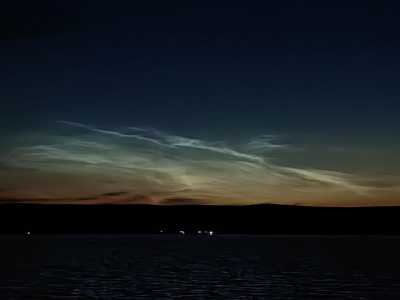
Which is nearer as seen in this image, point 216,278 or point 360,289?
point 360,289

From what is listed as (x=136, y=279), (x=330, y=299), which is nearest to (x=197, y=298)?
(x=330, y=299)

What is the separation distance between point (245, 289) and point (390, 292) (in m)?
14.4

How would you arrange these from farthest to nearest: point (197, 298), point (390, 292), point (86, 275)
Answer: point (86, 275) < point (390, 292) < point (197, 298)

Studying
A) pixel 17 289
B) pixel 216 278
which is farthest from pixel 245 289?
pixel 17 289

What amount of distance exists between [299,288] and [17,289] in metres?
28.9

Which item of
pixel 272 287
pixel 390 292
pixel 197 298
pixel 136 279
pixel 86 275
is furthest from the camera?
pixel 86 275

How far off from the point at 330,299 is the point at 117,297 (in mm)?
19298

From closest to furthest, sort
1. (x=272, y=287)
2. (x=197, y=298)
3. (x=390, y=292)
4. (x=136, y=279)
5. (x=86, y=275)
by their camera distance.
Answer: (x=197, y=298), (x=390, y=292), (x=272, y=287), (x=136, y=279), (x=86, y=275)

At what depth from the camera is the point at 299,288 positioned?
7969 cm

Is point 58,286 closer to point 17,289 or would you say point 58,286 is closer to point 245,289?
point 17,289

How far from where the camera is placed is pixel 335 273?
10588cm

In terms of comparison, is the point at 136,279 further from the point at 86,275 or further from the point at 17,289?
the point at 17,289

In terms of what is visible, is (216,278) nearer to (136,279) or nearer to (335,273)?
(136,279)

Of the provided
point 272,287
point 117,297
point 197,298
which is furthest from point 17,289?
point 272,287
